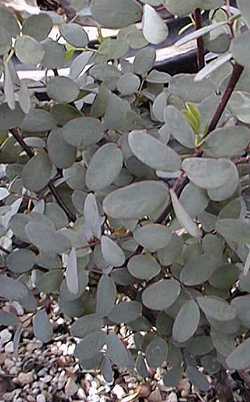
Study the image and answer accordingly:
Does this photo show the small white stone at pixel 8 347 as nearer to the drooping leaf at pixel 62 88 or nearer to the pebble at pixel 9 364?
the pebble at pixel 9 364

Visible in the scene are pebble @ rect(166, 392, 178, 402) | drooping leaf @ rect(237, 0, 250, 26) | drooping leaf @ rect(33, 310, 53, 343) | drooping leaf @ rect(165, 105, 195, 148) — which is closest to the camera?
drooping leaf @ rect(237, 0, 250, 26)

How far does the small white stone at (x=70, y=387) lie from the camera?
51.6 inches

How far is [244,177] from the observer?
77 centimetres

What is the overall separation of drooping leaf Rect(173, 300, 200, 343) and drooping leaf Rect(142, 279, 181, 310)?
0.07ft

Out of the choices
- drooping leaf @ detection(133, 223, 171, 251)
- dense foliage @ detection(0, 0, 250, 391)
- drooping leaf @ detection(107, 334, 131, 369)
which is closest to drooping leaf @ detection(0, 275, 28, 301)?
dense foliage @ detection(0, 0, 250, 391)

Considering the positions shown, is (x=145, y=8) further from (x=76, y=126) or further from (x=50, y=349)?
(x=50, y=349)

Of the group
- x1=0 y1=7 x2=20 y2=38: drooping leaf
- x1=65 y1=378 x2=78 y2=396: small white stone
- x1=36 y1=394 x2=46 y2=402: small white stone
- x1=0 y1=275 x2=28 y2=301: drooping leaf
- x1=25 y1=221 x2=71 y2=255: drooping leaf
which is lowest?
x1=36 y1=394 x2=46 y2=402: small white stone

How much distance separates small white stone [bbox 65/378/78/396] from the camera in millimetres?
1311

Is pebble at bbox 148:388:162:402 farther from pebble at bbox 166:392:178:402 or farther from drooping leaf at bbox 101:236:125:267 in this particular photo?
drooping leaf at bbox 101:236:125:267

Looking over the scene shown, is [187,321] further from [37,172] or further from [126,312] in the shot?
[37,172]

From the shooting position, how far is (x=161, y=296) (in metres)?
0.77

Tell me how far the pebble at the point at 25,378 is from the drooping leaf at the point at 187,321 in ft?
2.09

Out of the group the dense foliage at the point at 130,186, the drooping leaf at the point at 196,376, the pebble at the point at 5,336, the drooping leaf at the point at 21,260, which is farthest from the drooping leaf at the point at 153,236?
the pebble at the point at 5,336

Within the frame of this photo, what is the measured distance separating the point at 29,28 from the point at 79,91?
0.31 feet
